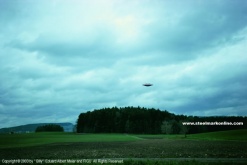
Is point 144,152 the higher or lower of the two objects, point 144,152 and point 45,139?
the higher

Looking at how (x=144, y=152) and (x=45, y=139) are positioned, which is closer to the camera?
(x=144, y=152)

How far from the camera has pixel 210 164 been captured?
66.8 ft

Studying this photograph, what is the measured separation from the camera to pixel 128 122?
193 metres

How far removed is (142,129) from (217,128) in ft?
173

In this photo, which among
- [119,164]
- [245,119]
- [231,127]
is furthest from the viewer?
[245,119]

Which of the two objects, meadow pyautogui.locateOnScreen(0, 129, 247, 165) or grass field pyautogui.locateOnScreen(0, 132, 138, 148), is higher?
meadow pyautogui.locateOnScreen(0, 129, 247, 165)

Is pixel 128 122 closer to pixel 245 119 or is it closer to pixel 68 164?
pixel 245 119

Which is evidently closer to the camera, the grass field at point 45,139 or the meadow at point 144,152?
the meadow at point 144,152

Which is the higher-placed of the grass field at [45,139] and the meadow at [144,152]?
the meadow at [144,152]

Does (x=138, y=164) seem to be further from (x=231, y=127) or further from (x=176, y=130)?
(x=231, y=127)

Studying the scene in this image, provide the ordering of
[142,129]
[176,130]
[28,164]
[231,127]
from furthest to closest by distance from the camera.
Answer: [142,129]
[231,127]
[176,130]
[28,164]

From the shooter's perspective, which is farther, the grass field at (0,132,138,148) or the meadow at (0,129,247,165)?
the grass field at (0,132,138,148)

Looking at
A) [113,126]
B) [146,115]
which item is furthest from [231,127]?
→ [113,126]

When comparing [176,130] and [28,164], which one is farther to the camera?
[176,130]
